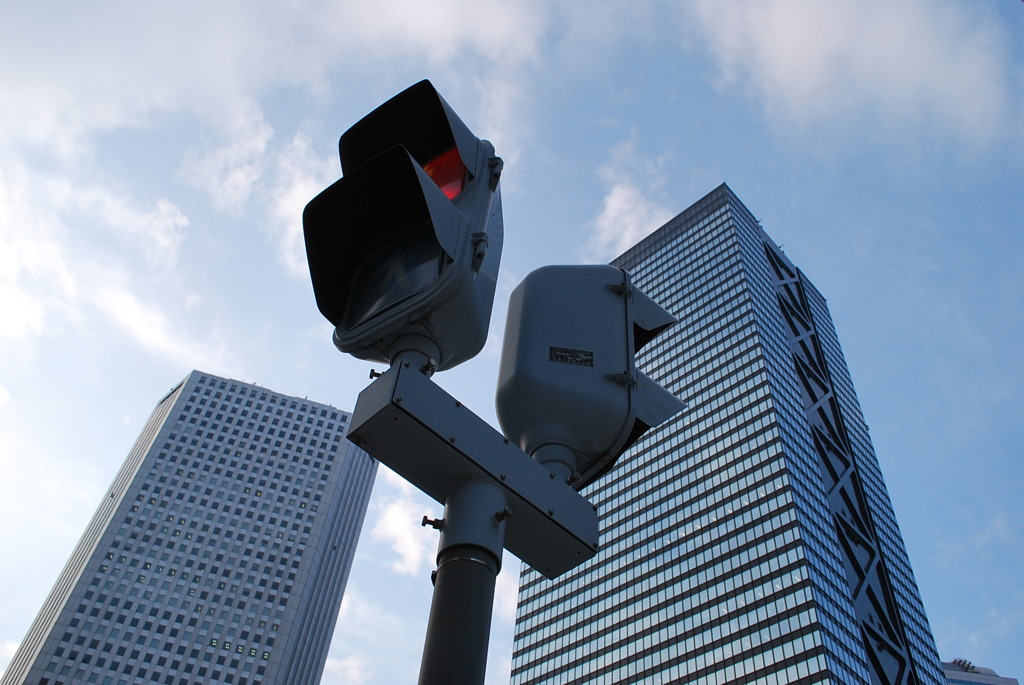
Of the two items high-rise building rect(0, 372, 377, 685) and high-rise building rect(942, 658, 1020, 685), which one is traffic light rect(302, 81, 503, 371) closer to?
high-rise building rect(0, 372, 377, 685)

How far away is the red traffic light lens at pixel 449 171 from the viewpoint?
3855 mm

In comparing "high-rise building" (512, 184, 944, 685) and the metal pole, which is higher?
"high-rise building" (512, 184, 944, 685)

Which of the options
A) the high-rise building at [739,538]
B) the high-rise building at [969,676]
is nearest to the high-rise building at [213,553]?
the high-rise building at [739,538]

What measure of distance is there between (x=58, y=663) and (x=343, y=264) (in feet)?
351

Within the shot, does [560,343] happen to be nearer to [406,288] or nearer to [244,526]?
[406,288]

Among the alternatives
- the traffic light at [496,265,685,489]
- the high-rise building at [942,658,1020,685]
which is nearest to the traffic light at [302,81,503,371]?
the traffic light at [496,265,685,489]

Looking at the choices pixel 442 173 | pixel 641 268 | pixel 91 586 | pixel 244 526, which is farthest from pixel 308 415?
pixel 442 173

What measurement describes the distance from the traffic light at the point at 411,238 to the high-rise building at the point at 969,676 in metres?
154

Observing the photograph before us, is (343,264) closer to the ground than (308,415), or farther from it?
closer to the ground

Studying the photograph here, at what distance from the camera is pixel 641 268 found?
11975cm

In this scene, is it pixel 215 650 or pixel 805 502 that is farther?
pixel 215 650

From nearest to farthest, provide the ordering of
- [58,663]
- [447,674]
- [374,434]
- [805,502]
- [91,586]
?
1. [447,674]
2. [374,434]
3. [805,502]
4. [58,663]
5. [91,586]

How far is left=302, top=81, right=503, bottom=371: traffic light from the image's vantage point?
335 centimetres

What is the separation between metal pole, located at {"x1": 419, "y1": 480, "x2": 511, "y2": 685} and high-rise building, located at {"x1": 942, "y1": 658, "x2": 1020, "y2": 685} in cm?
15406
